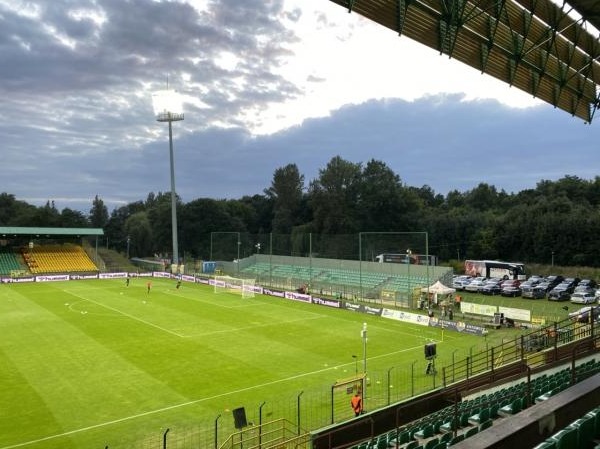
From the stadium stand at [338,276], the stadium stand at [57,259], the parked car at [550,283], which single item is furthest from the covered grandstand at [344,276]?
the stadium stand at [57,259]

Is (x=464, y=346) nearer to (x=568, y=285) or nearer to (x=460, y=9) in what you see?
(x=460, y=9)

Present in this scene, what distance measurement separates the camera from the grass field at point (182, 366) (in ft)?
57.1

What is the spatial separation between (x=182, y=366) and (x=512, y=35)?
1983 cm

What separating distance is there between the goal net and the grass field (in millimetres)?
7608

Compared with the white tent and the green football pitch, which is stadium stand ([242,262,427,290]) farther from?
the green football pitch

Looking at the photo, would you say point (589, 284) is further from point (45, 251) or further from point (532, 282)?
point (45, 251)

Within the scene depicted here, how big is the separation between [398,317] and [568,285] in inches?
954

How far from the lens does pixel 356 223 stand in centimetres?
9206

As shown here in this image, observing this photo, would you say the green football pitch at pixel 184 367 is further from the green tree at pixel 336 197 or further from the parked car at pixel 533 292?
the green tree at pixel 336 197

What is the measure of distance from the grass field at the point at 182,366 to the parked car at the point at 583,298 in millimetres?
18634

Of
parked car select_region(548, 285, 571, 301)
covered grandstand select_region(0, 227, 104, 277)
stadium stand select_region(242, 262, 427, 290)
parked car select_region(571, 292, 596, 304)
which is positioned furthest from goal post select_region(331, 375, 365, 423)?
covered grandstand select_region(0, 227, 104, 277)

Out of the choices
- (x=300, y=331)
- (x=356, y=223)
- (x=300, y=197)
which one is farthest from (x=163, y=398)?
(x=300, y=197)

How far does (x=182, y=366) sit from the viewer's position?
24625 millimetres

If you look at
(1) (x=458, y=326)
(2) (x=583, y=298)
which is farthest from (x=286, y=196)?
(1) (x=458, y=326)
